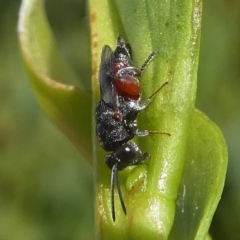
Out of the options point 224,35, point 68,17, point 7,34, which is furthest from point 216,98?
point 7,34

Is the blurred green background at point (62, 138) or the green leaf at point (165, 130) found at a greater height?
the green leaf at point (165, 130)

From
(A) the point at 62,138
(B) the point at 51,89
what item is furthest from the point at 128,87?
(A) the point at 62,138

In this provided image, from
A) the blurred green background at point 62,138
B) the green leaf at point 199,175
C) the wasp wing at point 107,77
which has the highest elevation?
the wasp wing at point 107,77

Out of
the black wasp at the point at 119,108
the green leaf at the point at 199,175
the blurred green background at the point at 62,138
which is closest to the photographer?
the green leaf at the point at 199,175

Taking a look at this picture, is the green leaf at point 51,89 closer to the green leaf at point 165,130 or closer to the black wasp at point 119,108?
the black wasp at point 119,108

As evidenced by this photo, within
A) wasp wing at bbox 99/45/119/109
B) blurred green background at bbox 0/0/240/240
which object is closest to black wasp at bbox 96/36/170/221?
wasp wing at bbox 99/45/119/109

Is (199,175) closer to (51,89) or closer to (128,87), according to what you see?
(128,87)

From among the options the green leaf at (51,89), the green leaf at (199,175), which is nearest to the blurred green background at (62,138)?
the green leaf at (51,89)
